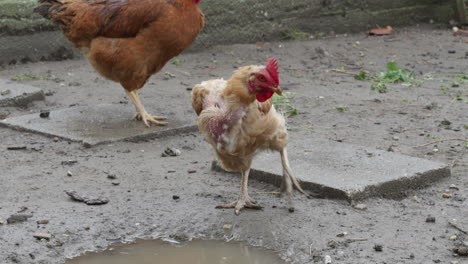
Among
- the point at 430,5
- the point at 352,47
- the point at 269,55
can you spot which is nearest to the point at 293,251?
the point at 269,55

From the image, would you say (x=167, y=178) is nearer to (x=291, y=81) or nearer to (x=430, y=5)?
(x=291, y=81)

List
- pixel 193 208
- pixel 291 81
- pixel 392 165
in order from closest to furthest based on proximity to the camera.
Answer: pixel 193 208 → pixel 392 165 → pixel 291 81

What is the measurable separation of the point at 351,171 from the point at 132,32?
2104 mm

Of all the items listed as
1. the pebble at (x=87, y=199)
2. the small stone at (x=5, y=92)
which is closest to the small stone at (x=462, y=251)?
the pebble at (x=87, y=199)

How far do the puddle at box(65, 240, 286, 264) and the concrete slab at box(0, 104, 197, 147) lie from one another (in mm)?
1750

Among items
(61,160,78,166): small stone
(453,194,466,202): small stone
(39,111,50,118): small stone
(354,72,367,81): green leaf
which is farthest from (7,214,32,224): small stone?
(354,72,367,81): green leaf

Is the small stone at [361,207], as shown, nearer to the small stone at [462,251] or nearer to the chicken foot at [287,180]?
the chicken foot at [287,180]

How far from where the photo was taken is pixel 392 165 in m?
4.50

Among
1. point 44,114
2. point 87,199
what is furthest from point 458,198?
point 44,114

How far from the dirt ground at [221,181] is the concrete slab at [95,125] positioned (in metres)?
0.10

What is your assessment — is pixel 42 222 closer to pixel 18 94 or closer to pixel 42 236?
pixel 42 236

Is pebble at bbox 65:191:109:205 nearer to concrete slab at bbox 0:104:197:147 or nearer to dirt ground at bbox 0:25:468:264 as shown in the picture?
dirt ground at bbox 0:25:468:264

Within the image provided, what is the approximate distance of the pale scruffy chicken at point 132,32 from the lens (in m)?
5.41

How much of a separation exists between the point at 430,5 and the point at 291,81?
3779 millimetres
